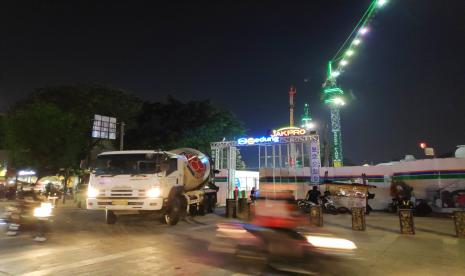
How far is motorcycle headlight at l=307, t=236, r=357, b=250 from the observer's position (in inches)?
247

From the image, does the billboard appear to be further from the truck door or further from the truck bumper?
the truck bumper

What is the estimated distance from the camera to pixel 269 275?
648cm

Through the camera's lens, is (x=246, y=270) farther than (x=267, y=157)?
No

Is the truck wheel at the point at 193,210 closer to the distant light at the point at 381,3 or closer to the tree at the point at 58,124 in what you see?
the tree at the point at 58,124

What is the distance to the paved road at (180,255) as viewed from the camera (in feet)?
22.7

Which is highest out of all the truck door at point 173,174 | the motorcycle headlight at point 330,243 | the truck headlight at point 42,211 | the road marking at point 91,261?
the truck door at point 173,174

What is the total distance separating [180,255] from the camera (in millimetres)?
8367

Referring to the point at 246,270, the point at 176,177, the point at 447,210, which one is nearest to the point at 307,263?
the point at 246,270

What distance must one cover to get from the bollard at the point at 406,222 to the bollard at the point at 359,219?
4.35 feet

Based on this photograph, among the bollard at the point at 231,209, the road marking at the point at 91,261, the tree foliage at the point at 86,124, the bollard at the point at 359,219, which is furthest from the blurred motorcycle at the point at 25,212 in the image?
the tree foliage at the point at 86,124

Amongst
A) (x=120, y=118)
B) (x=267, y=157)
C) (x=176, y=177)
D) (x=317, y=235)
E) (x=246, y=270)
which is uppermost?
(x=120, y=118)

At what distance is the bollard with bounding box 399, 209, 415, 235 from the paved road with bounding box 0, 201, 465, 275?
279mm

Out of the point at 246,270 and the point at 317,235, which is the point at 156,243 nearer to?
the point at 246,270

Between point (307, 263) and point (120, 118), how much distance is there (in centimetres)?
3881
